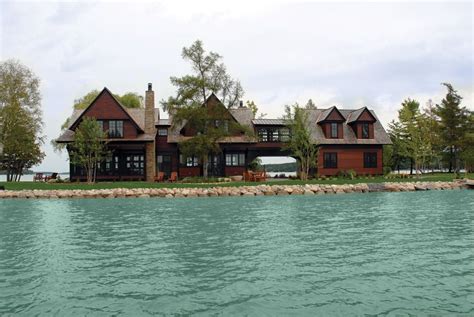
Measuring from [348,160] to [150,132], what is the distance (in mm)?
20614

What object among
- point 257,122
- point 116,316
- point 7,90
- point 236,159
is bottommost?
point 116,316

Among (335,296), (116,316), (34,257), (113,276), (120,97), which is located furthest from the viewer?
(120,97)

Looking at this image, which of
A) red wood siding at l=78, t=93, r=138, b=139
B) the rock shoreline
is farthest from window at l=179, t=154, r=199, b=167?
the rock shoreline

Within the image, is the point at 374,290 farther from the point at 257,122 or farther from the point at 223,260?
the point at 257,122

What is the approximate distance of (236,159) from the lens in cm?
4050

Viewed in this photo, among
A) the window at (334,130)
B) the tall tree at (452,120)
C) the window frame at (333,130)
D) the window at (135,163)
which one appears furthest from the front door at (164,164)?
the tall tree at (452,120)

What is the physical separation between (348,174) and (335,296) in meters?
33.8

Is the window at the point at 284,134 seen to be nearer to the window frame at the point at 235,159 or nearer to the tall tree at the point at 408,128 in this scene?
the window frame at the point at 235,159

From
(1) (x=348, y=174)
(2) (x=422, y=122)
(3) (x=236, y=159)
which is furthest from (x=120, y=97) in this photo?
(2) (x=422, y=122)

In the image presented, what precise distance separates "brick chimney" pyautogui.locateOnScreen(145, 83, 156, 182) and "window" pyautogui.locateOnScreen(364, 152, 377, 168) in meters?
22.1

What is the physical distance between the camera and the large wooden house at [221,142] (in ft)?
124

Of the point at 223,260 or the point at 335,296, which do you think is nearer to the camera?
the point at 335,296

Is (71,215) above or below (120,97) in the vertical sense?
below

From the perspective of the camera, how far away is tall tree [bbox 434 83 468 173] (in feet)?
161
